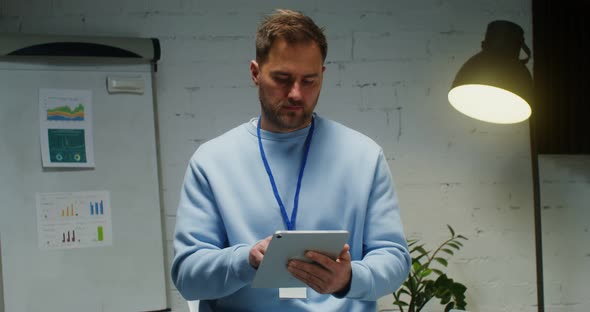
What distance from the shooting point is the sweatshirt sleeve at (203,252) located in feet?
3.98

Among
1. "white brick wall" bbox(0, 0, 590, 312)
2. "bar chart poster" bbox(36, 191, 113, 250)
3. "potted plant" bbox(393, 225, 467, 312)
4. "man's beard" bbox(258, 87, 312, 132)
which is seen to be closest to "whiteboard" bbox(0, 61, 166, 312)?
"bar chart poster" bbox(36, 191, 113, 250)

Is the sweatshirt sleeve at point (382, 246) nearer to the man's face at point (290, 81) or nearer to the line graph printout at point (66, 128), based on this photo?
the man's face at point (290, 81)

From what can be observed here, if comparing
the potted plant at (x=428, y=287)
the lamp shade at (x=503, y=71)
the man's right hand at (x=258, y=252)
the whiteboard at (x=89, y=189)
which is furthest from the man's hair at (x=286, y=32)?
the potted plant at (x=428, y=287)

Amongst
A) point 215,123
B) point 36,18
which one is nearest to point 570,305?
point 215,123

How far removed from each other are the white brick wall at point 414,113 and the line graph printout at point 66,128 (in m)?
0.28

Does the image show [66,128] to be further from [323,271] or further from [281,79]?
[323,271]

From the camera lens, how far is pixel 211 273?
1237 millimetres

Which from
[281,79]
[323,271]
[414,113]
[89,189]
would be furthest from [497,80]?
[89,189]

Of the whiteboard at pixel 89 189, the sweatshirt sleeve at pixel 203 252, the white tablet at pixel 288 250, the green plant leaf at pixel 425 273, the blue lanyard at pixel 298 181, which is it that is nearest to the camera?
the white tablet at pixel 288 250

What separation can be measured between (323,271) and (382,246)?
23 centimetres

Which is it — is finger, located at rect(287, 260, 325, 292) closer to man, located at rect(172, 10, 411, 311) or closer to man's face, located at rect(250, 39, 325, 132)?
man, located at rect(172, 10, 411, 311)

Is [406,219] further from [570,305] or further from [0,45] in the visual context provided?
[0,45]

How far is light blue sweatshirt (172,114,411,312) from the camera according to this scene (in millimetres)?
1271

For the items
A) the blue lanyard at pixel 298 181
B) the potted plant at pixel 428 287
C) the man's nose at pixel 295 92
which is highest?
the man's nose at pixel 295 92
